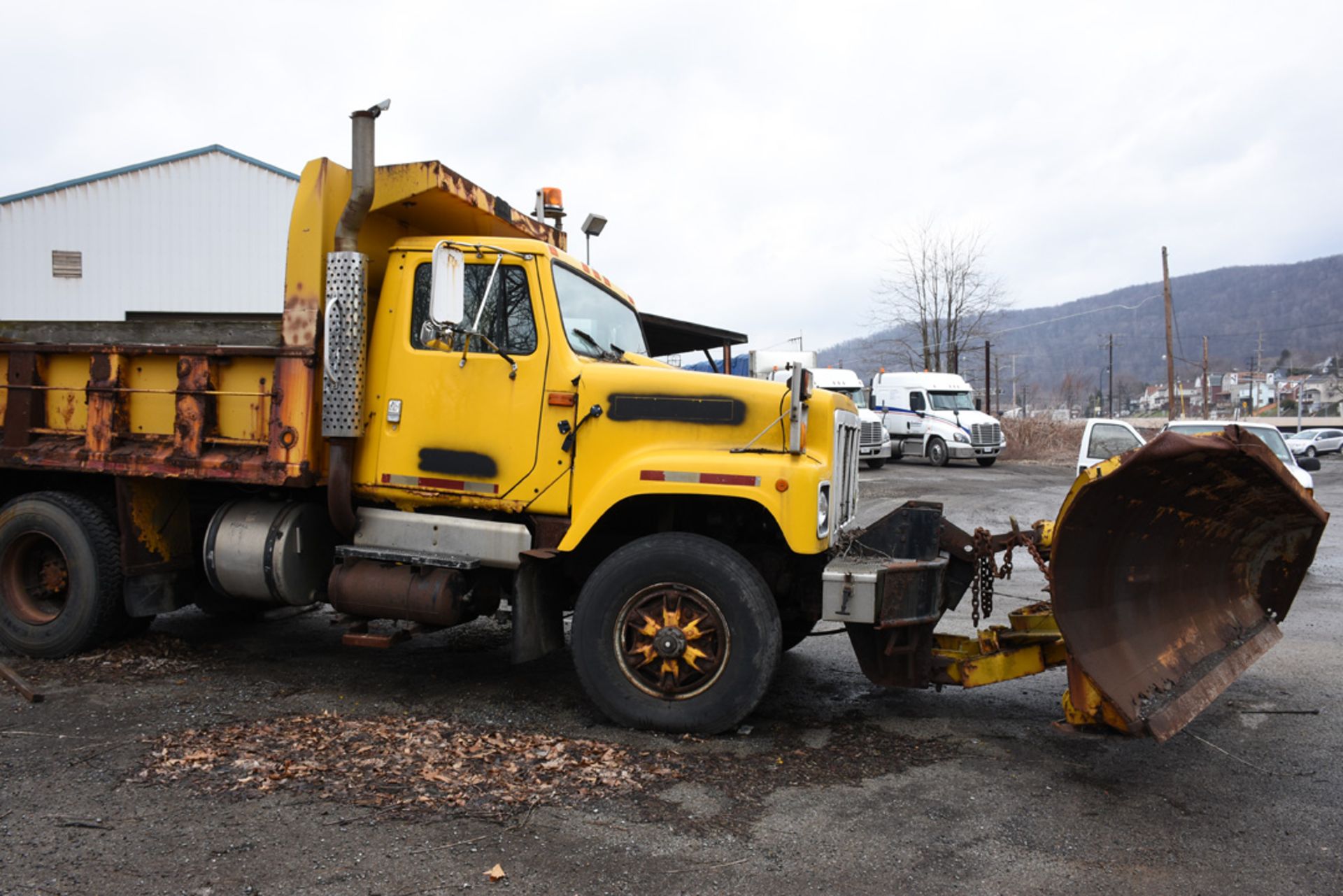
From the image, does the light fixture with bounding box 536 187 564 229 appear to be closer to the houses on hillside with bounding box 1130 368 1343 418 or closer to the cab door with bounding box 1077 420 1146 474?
the cab door with bounding box 1077 420 1146 474

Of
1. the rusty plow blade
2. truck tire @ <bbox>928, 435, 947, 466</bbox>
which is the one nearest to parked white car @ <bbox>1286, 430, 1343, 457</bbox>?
truck tire @ <bbox>928, 435, 947, 466</bbox>

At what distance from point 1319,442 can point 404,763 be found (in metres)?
49.2

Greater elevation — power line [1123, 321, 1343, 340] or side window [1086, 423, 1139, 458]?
power line [1123, 321, 1343, 340]

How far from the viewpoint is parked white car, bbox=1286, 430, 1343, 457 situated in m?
41.3

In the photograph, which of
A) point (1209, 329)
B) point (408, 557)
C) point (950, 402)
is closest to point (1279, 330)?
point (1209, 329)

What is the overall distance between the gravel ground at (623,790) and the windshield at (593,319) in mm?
2024

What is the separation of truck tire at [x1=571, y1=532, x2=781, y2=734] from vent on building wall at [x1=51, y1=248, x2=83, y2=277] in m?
20.2

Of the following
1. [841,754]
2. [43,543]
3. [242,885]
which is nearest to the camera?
[242,885]

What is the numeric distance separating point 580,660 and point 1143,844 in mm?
2583

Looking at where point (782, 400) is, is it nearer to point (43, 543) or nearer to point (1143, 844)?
point (1143, 844)

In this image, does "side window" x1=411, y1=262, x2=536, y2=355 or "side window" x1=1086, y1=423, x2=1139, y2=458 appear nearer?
"side window" x1=411, y1=262, x2=536, y2=355

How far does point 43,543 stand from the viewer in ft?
20.9

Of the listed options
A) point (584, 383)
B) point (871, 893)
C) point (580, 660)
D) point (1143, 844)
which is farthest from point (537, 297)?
point (1143, 844)

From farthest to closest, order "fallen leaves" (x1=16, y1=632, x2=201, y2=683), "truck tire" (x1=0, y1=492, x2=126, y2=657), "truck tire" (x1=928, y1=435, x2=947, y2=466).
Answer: "truck tire" (x1=928, y1=435, x2=947, y2=466), "truck tire" (x1=0, y1=492, x2=126, y2=657), "fallen leaves" (x1=16, y1=632, x2=201, y2=683)
